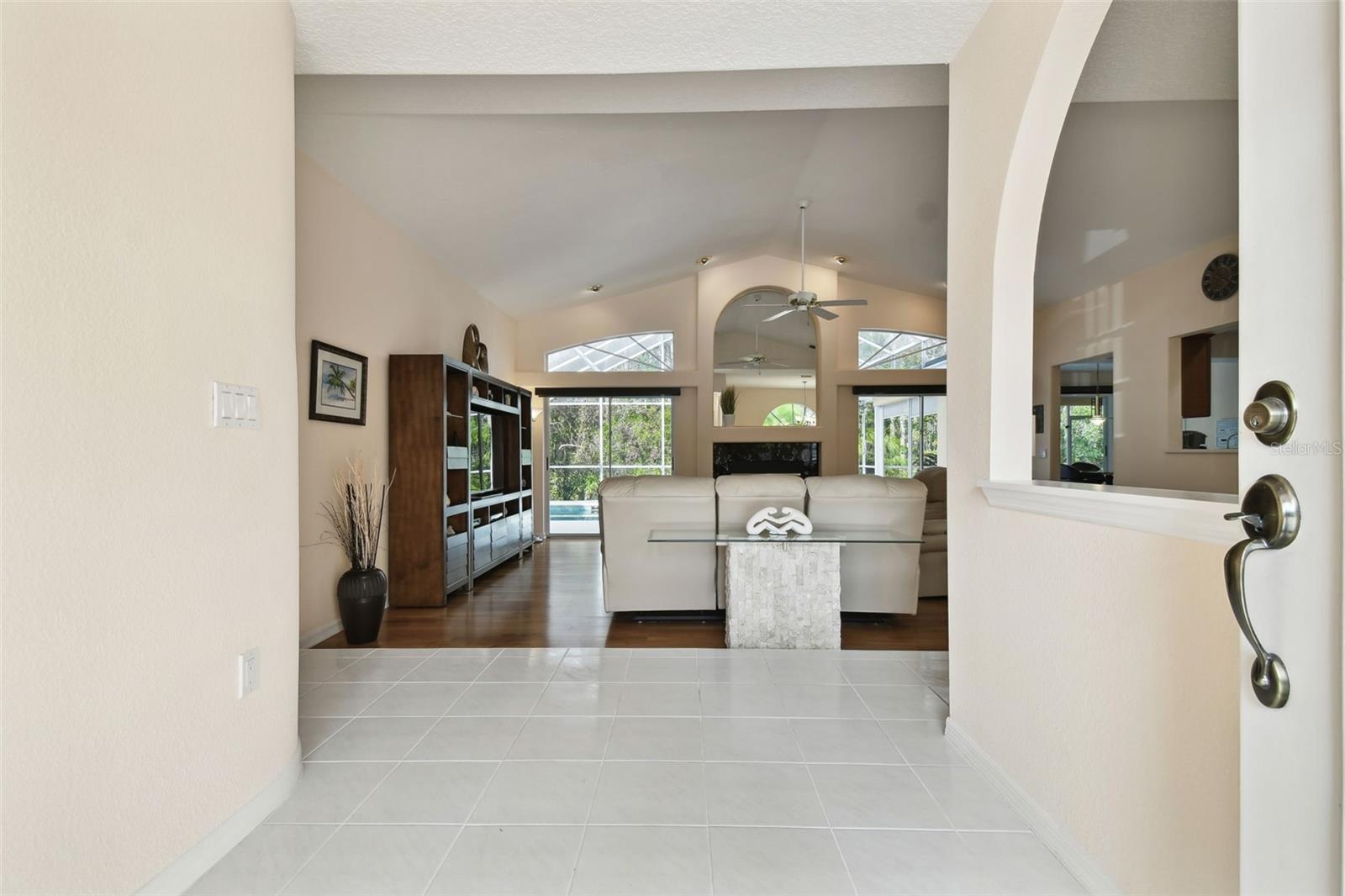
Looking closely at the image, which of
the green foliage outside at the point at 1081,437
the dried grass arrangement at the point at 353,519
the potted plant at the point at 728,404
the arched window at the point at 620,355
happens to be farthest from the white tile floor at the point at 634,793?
the arched window at the point at 620,355

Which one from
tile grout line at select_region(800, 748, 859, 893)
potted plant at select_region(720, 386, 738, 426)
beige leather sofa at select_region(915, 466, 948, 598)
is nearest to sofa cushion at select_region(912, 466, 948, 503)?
beige leather sofa at select_region(915, 466, 948, 598)

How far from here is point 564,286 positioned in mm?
7000

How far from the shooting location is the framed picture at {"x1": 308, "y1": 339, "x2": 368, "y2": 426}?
11.6 ft

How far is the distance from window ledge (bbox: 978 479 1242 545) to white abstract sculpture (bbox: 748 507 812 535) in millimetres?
1704

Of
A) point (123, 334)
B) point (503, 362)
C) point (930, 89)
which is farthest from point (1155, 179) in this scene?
point (503, 362)

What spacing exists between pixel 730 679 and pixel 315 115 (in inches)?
135

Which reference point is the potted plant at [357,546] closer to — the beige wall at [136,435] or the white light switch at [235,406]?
the beige wall at [136,435]

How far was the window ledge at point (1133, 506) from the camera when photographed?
1.11 meters

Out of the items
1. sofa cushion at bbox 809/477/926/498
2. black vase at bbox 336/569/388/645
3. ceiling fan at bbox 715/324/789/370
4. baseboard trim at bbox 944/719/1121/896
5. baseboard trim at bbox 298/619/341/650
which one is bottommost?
baseboard trim at bbox 298/619/341/650

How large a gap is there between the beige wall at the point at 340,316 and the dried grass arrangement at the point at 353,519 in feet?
0.22

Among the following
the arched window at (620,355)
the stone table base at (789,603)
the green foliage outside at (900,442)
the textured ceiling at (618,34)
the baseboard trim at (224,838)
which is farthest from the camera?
the green foliage outside at (900,442)

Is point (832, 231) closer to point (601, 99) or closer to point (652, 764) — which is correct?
point (601, 99)

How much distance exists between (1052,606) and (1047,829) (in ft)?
1.88

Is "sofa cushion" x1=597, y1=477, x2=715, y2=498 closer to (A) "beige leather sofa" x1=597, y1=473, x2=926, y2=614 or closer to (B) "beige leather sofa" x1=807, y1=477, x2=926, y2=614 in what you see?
(A) "beige leather sofa" x1=597, y1=473, x2=926, y2=614
